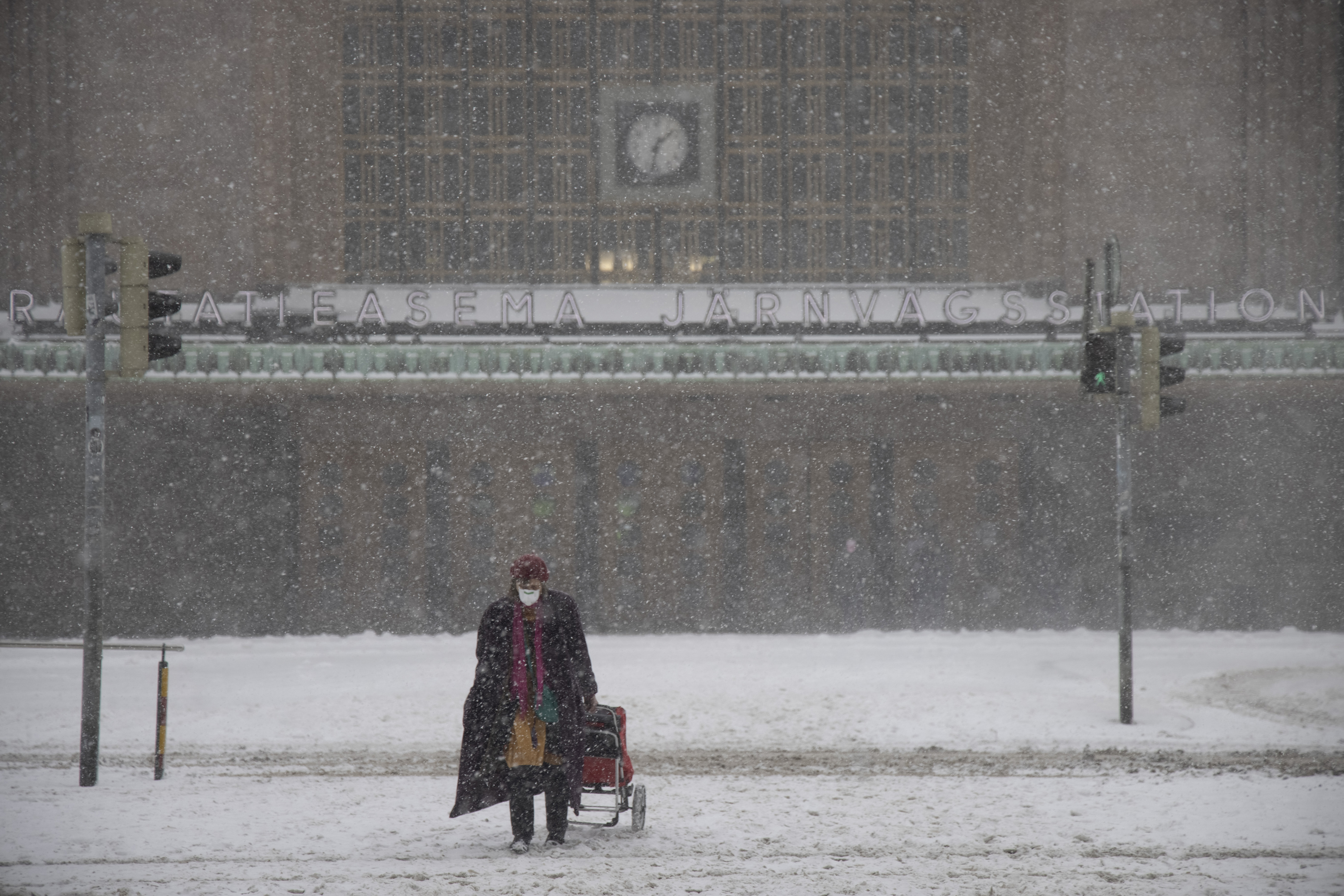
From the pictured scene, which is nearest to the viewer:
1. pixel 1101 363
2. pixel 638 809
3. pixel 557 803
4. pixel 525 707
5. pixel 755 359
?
pixel 525 707

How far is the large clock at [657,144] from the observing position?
2083cm

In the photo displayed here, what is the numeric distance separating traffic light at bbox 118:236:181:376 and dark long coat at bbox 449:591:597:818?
3783 mm

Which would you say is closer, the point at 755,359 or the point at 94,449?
the point at 94,449

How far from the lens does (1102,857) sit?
7.20 m

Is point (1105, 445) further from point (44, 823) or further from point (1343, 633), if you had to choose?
point (44, 823)

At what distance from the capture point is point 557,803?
7434 mm

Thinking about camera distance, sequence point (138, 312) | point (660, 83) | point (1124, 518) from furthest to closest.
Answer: point (660, 83)
point (1124, 518)
point (138, 312)

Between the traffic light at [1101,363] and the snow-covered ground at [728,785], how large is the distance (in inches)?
137

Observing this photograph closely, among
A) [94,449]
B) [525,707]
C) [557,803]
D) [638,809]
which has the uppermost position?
[94,449]

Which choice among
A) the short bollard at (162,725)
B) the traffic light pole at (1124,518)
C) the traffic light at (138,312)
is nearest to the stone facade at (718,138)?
the traffic light pole at (1124,518)

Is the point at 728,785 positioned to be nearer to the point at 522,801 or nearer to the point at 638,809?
the point at 638,809

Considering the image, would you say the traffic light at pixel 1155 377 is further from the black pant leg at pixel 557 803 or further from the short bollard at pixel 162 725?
the short bollard at pixel 162 725

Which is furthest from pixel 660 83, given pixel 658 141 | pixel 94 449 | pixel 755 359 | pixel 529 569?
pixel 529 569

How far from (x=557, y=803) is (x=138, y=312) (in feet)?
16.6
